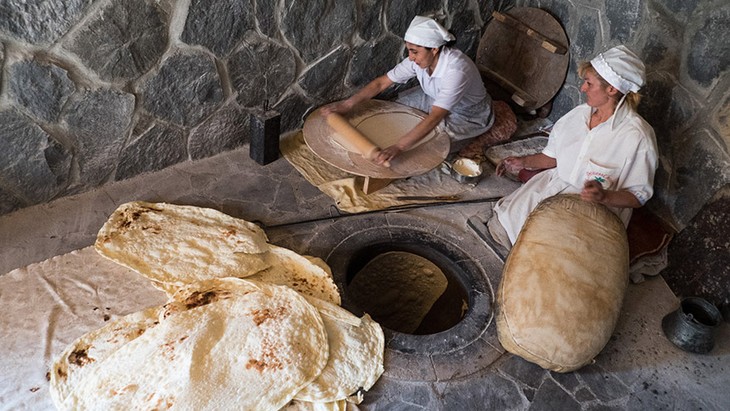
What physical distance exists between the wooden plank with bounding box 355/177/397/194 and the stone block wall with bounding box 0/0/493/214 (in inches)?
32.8

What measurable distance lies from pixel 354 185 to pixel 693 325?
2.21m

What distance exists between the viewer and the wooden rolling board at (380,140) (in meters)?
3.54

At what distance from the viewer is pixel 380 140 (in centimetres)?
382

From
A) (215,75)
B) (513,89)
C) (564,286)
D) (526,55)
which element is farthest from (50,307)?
(526,55)

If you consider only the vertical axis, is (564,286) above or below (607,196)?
below

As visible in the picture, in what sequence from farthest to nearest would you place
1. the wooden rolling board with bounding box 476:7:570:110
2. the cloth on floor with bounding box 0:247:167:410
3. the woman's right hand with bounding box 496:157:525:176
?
the wooden rolling board with bounding box 476:7:570:110 → the woman's right hand with bounding box 496:157:525:176 → the cloth on floor with bounding box 0:247:167:410

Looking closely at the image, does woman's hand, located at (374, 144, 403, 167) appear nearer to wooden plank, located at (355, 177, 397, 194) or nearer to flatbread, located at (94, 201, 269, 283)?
wooden plank, located at (355, 177, 397, 194)

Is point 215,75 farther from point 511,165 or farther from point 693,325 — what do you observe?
point 693,325

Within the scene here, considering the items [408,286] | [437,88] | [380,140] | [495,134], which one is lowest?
[408,286]

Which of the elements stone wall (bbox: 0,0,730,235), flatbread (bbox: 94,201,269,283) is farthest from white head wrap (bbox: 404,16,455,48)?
flatbread (bbox: 94,201,269,283)

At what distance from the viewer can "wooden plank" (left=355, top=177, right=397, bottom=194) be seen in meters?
3.70

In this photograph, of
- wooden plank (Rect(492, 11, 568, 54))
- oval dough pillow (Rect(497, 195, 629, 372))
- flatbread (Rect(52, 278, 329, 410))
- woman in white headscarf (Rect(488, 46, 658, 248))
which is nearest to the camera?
flatbread (Rect(52, 278, 329, 410))

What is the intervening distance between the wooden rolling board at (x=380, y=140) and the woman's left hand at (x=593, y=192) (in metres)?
0.99

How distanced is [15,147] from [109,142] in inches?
20.1
